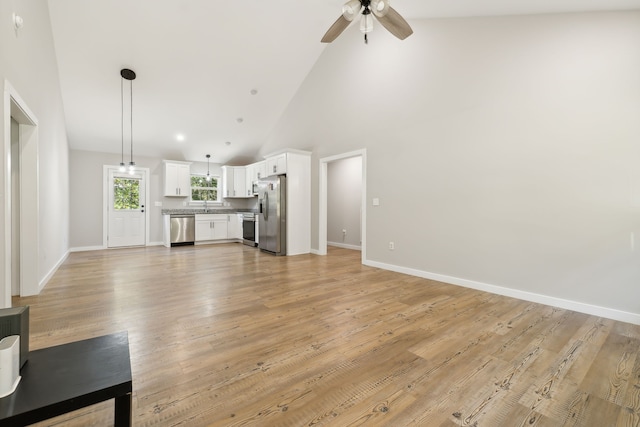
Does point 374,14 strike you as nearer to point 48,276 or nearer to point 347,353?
point 347,353

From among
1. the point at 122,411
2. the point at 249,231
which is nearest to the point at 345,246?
the point at 249,231

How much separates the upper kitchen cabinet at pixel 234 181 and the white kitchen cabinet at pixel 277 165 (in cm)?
214

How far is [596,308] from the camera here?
2.82 meters

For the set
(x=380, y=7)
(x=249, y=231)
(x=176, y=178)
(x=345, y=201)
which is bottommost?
(x=249, y=231)

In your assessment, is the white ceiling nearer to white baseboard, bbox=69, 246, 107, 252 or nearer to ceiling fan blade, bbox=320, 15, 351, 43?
ceiling fan blade, bbox=320, 15, 351, 43

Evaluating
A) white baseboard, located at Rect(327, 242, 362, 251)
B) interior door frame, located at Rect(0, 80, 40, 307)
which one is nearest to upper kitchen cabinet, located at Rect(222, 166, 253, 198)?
white baseboard, located at Rect(327, 242, 362, 251)

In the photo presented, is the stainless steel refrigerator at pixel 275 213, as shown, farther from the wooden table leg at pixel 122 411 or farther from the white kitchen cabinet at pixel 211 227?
the wooden table leg at pixel 122 411

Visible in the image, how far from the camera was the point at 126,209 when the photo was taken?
7.35 m

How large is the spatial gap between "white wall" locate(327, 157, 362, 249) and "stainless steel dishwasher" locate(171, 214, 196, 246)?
3.80m

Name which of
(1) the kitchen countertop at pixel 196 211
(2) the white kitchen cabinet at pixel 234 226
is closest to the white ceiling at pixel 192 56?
(1) the kitchen countertop at pixel 196 211

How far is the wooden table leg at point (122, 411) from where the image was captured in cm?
108

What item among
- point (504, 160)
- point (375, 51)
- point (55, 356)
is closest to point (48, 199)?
point (55, 356)

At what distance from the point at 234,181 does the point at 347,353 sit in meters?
7.50

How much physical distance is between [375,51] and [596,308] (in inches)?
183
